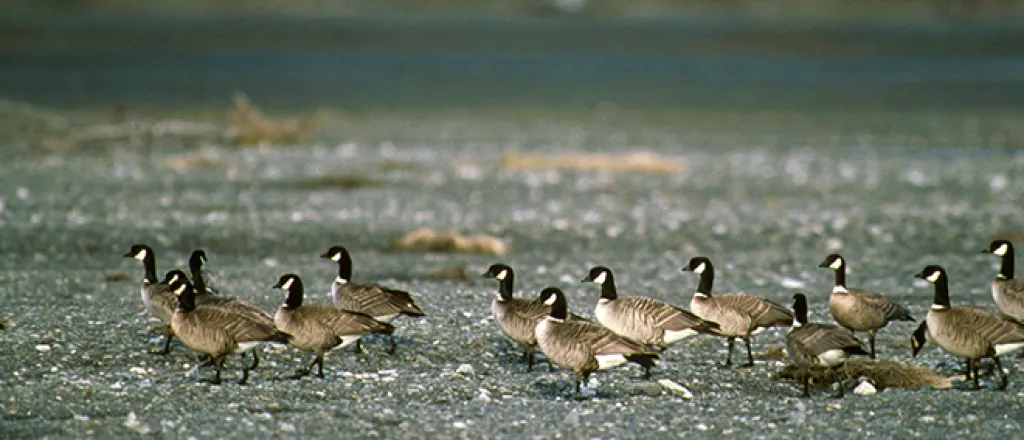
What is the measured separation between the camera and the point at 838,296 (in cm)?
1357

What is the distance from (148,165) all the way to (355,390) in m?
20.2

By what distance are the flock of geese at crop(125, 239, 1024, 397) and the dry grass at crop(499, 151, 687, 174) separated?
17.4 metres

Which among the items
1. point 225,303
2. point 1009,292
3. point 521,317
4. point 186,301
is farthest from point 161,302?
point 1009,292

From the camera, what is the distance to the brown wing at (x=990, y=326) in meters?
12.1

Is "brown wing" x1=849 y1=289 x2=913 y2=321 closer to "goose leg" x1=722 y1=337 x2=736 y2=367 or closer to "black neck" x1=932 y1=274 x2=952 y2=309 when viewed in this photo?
"black neck" x1=932 y1=274 x2=952 y2=309

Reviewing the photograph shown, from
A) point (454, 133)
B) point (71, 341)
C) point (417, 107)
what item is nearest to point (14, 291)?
A: point (71, 341)

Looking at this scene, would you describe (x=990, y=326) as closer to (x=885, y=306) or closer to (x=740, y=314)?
(x=885, y=306)

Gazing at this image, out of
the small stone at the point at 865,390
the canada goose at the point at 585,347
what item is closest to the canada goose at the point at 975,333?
the small stone at the point at 865,390

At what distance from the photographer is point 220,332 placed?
12.0 metres

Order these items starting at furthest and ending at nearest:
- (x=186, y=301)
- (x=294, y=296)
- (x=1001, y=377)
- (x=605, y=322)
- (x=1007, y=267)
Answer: (x=1007, y=267) → (x=605, y=322) → (x=294, y=296) → (x=186, y=301) → (x=1001, y=377)

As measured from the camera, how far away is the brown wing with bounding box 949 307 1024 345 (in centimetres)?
1205

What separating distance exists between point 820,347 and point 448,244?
9.72 m

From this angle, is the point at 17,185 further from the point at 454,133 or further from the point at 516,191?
the point at 454,133

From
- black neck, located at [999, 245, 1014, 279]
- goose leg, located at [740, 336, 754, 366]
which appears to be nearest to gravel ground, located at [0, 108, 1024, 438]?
goose leg, located at [740, 336, 754, 366]
